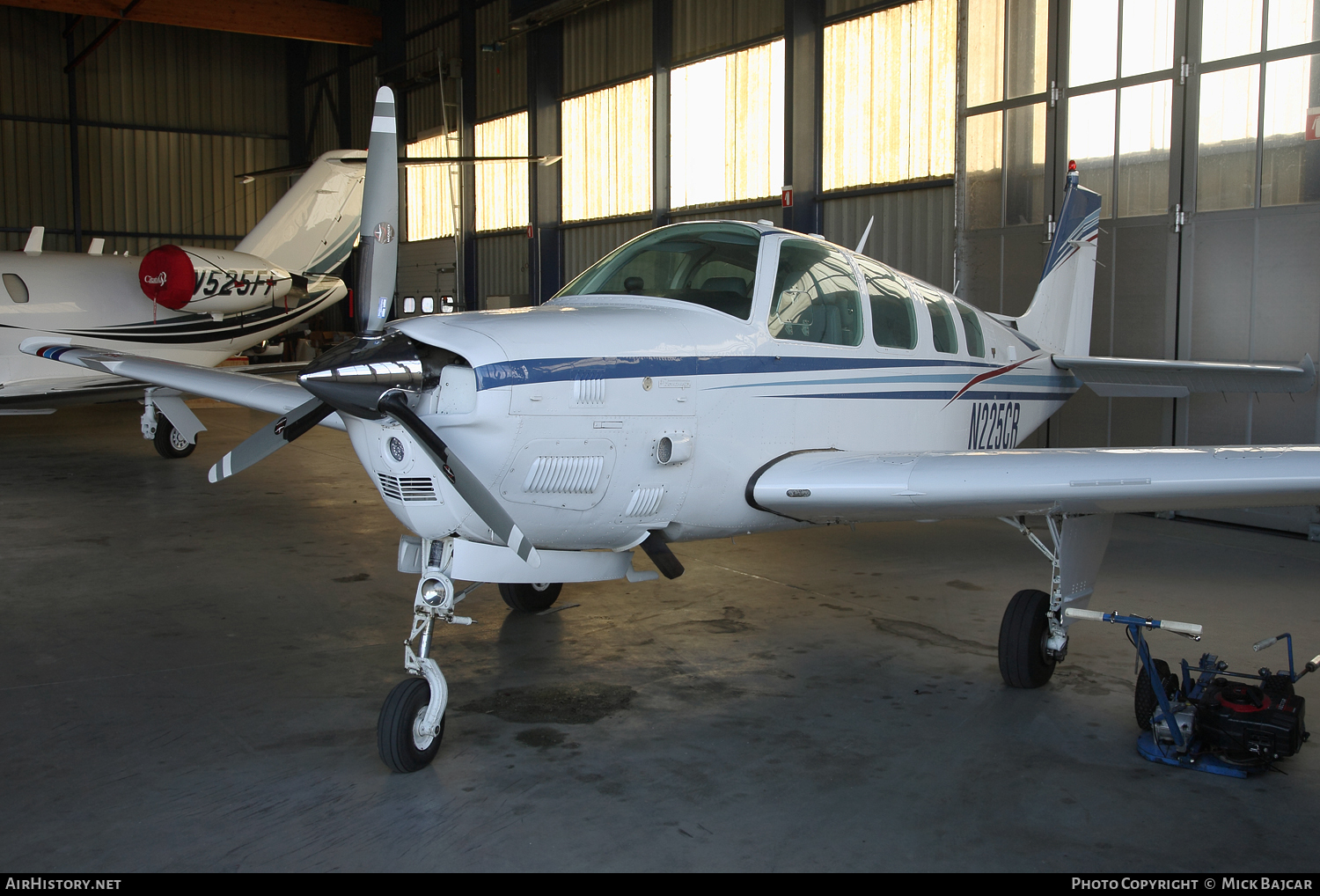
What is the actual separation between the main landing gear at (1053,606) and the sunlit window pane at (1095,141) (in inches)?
216

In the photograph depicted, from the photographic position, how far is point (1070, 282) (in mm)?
7648

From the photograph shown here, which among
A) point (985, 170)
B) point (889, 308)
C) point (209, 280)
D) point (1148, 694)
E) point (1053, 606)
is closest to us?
point (1148, 694)

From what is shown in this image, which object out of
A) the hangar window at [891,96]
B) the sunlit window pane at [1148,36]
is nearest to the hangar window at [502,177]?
the hangar window at [891,96]

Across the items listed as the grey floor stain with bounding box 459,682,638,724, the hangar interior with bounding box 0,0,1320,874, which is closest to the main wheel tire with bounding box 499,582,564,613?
the hangar interior with bounding box 0,0,1320,874

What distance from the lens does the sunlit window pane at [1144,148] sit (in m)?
8.67

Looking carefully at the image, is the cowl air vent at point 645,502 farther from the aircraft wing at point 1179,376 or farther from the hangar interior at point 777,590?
the aircraft wing at point 1179,376

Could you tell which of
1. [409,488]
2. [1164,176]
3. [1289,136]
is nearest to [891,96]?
[1164,176]

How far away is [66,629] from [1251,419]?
8605 millimetres

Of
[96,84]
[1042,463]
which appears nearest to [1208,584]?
[1042,463]

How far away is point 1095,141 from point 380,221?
7714 mm

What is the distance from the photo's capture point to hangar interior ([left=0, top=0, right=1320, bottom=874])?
3207mm

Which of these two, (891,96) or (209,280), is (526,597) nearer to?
(891,96)

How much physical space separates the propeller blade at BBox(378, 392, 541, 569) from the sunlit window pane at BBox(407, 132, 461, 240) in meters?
20.3

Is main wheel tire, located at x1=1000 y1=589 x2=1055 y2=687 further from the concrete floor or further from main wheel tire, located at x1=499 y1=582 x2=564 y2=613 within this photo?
main wheel tire, located at x1=499 y1=582 x2=564 y2=613
